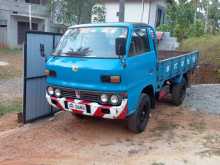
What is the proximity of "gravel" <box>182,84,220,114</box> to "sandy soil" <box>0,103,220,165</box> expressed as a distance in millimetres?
1003

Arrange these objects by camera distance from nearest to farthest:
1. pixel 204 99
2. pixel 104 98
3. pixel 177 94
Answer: pixel 104 98
pixel 177 94
pixel 204 99

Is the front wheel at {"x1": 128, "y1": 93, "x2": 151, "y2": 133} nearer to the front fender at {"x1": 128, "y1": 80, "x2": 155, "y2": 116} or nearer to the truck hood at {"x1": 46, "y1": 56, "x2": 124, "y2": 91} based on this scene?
the front fender at {"x1": 128, "y1": 80, "x2": 155, "y2": 116}

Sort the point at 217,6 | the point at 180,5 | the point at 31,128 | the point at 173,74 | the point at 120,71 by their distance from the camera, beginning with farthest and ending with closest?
the point at 217,6 < the point at 180,5 < the point at 173,74 < the point at 31,128 < the point at 120,71

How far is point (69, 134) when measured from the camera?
5.98 metres

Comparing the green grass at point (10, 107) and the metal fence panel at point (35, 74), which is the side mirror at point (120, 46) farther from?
the green grass at point (10, 107)

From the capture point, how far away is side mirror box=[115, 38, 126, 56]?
5.15m

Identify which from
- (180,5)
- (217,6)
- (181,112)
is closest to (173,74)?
(181,112)

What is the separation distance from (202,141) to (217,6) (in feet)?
81.3

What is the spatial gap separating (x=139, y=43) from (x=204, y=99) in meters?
4.19

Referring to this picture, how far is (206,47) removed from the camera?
51.6 ft

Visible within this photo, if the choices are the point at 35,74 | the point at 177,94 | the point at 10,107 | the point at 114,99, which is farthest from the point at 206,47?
the point at 114,99

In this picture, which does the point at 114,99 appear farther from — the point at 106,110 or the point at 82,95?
the point at 82,95

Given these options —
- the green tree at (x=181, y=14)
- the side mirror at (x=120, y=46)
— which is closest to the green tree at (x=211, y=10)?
the green tree at (x=181, y=14)

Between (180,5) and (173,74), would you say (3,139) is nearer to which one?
(173,74)
